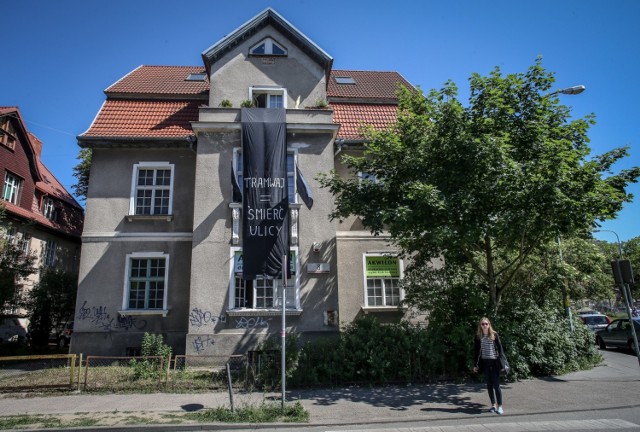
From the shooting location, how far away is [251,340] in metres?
13.8

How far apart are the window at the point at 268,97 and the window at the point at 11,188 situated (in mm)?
16053

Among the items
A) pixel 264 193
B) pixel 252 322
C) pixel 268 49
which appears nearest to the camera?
pixel 252 322

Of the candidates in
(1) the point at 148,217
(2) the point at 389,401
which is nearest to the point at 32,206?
(1) the point at 148,217

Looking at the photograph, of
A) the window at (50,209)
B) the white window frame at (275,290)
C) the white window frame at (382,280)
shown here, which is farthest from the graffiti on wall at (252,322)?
the window at (50,209)

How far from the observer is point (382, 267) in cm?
1595

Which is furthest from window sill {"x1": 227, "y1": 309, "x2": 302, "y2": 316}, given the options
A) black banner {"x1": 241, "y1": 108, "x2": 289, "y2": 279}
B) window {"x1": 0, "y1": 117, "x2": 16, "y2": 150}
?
window {"x1": 0, "y1": 117, "x2": 16, "y2": 150}

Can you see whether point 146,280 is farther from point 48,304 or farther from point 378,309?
point 378,309

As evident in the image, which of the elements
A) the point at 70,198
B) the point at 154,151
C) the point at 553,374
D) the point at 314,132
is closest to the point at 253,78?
the point at 314,132

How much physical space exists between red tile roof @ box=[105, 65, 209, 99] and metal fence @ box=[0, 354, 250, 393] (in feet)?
36.9

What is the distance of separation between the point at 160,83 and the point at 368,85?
33.1ft

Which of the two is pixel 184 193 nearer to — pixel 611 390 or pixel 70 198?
pixel 611 390

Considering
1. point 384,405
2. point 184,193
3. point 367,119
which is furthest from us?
point 367,119

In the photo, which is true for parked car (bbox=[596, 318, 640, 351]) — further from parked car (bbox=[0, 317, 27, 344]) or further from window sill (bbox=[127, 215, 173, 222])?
parked car (bbox=[0, 317, 27, 344])

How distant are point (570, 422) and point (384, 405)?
3.49 m
